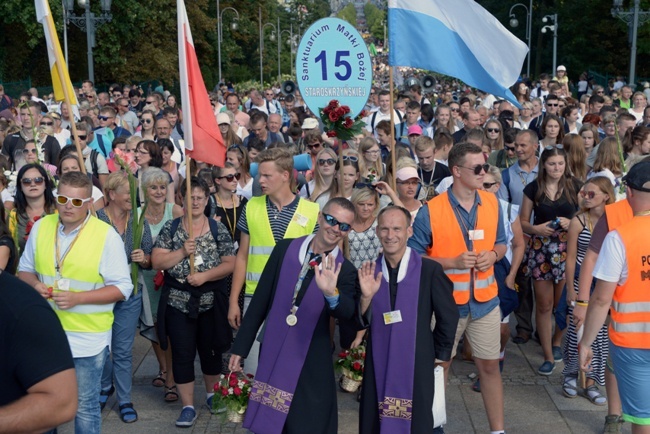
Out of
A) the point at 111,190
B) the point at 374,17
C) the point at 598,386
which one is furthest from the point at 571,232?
the point at 374,17

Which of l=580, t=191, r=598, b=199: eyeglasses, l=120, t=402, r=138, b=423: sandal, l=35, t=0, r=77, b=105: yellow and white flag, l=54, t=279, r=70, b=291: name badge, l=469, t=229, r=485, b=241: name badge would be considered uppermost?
l=35, t=0, r=77, b=105: yellow and white flag

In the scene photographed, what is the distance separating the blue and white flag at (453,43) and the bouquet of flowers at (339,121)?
526 millimetres

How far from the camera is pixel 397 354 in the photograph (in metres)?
5.19

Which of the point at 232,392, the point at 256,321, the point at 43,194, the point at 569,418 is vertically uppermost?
the point at 43,194

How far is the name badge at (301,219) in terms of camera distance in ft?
20.8

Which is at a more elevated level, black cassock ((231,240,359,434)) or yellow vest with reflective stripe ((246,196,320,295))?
yellow vest with reflective stripe ((246,196,320,295))

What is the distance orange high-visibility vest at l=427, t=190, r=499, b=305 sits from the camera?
5977 mm

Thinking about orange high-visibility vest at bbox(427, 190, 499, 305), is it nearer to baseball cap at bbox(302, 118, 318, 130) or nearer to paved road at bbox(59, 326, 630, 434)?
paved road at bbox(59, 326, 630, 434)

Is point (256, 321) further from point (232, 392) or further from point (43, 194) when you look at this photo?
point (43, 194)

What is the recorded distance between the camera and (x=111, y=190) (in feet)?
22.5

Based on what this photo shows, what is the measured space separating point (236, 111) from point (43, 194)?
8.87m

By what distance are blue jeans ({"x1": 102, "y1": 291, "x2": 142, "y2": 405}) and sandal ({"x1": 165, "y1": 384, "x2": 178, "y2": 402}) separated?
1.36 feet

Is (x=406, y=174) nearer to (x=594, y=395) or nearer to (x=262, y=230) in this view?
(x=262, y=230)

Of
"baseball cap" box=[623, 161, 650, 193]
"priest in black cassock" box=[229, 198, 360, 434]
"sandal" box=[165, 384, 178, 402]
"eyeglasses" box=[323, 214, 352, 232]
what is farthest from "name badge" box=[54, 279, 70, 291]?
"baseball cap" box=[623, 161, 650, 193]
